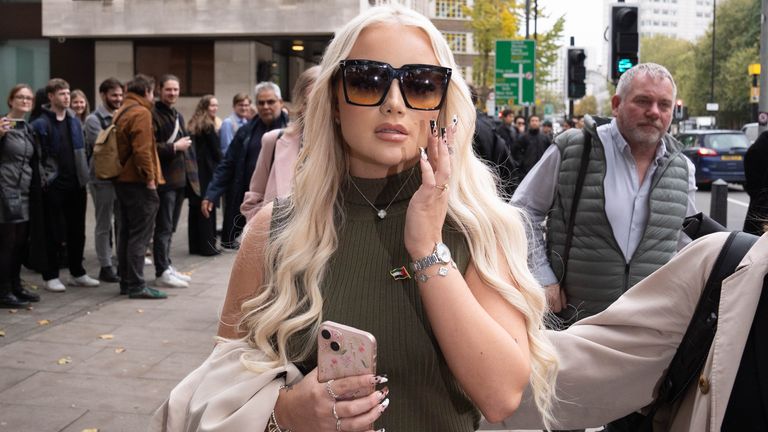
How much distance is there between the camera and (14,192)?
788 centimetres

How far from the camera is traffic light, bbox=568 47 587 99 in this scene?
18594 millimetres

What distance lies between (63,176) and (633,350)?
8394 millimetres

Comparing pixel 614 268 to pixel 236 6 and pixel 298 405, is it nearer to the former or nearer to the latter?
→ pixel 298 405

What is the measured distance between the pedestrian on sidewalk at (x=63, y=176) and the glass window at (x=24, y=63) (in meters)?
18.7

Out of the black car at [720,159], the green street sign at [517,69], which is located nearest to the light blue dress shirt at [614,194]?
the green street sign at [517,69]

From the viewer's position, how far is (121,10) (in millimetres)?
27250

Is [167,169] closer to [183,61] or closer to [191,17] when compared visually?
[191,17]

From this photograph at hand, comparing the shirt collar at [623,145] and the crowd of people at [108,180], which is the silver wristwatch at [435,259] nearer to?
the shirt collar at [623,145]

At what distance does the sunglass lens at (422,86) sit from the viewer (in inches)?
74.7

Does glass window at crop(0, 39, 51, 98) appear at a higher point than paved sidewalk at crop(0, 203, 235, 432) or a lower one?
higher

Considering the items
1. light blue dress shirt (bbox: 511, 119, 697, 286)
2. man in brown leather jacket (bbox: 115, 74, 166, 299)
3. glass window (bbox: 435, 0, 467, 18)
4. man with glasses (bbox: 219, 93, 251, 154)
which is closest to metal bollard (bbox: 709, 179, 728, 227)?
light blue dress shirt (bbox: 511, 119, 697, 286)

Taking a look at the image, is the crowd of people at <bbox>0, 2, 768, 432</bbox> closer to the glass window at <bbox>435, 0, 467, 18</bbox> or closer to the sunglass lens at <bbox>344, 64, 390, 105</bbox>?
the sunglass lens at <bbox>344, 64, 390, 105</bbox>

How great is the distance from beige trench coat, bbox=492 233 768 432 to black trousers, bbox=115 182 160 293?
6851 millimetres

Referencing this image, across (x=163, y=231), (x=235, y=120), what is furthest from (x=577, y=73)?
(x=163, y=231)
